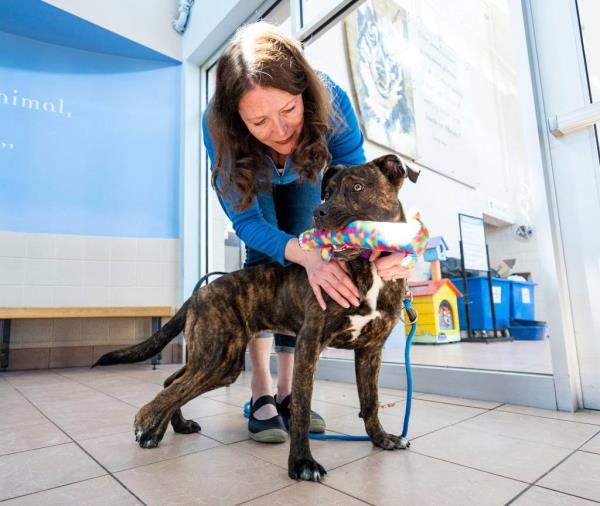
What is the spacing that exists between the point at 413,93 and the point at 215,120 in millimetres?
4133

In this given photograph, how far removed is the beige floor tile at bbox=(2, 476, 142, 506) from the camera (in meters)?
0.94

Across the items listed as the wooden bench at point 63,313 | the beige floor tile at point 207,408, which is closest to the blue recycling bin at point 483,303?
the wooden bench at point 63,313

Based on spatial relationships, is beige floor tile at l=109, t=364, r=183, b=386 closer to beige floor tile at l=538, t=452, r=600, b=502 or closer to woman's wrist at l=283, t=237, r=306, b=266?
woman's wrist at l=283, t=237, r=306, b=266

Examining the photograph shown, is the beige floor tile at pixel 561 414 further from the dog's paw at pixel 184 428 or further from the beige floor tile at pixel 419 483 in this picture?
the dog's paw at pixel 184 428

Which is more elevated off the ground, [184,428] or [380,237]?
[380,237]

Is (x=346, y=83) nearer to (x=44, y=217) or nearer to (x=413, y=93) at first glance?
(x=413, y=93)

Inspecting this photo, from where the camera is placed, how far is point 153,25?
4.08 metres

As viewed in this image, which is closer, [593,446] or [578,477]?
[578,477]

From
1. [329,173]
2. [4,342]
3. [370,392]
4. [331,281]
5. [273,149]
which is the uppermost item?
[273,149]

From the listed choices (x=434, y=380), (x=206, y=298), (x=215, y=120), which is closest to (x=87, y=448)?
(x=206, y=298)

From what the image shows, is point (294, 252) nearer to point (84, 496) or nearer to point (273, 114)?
point (273, 114)

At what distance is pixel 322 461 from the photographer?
1.19 m

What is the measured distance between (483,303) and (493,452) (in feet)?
12.2

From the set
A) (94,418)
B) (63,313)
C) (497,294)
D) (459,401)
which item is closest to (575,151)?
(459,401)
